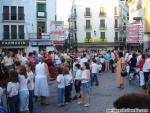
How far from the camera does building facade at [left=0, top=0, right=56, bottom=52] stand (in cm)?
5456

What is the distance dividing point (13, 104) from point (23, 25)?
44.7m

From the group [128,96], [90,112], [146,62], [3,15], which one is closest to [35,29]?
[3,15]

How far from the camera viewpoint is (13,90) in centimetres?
1060

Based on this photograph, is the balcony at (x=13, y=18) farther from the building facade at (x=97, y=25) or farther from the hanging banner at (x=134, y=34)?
the hanging banner at (x=134, y=34)

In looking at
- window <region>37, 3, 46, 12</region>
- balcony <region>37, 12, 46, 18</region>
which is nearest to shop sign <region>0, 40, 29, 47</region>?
balcony <region>37, 12, 46, 18</region>

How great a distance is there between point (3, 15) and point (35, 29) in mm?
4406

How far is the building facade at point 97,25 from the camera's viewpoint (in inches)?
3489

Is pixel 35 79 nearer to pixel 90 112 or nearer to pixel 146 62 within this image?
pixel 90 112

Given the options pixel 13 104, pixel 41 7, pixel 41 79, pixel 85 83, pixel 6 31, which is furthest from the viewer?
pixel 41 7

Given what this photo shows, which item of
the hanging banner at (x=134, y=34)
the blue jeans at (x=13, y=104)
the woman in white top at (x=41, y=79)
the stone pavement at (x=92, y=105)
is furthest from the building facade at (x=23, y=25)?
the blue jeans at (x=13, y=104)

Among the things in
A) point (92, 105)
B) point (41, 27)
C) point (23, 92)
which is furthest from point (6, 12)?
point (23, 92)

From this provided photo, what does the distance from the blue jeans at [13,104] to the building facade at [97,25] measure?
7688 centimetres

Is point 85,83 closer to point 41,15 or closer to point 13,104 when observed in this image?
point 13,104

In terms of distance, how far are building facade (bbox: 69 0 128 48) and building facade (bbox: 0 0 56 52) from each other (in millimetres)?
32636
